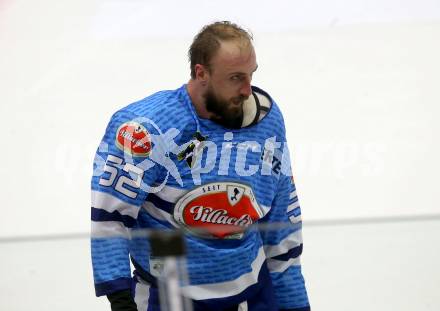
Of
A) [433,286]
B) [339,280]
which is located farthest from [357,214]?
[433,286]

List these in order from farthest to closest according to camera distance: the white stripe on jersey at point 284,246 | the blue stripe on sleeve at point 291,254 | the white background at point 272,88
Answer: the white background at point 272,88
the blue stripe on sleeve at point 291,254
the white stripe on jersey at point 284,246

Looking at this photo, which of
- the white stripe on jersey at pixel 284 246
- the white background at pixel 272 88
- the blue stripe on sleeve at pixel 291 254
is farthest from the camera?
the white background at pixel 272 88

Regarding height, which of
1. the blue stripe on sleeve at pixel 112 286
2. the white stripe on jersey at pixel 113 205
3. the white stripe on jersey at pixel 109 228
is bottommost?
the blue stripe on sleeve at pixel 112 286

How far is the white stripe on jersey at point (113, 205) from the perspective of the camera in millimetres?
1666

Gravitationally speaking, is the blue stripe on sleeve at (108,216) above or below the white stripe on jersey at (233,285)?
above

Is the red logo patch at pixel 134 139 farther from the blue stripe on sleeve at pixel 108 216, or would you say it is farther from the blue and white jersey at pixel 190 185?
the blue stripe on sleeve at pixel 108 216

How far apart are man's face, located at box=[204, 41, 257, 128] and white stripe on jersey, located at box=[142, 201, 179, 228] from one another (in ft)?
0.60

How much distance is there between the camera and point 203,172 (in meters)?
1.68

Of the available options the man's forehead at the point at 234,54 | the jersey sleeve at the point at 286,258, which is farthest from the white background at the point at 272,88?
the man's forehead at the point at 234,54

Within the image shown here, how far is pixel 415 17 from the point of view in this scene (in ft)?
13.2

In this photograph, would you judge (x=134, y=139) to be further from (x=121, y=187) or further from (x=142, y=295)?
(x=142, y=295)

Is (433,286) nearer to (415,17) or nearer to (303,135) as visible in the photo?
(303,135)

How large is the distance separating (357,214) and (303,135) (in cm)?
45

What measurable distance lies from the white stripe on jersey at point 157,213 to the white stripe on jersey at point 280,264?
0.82 feet
